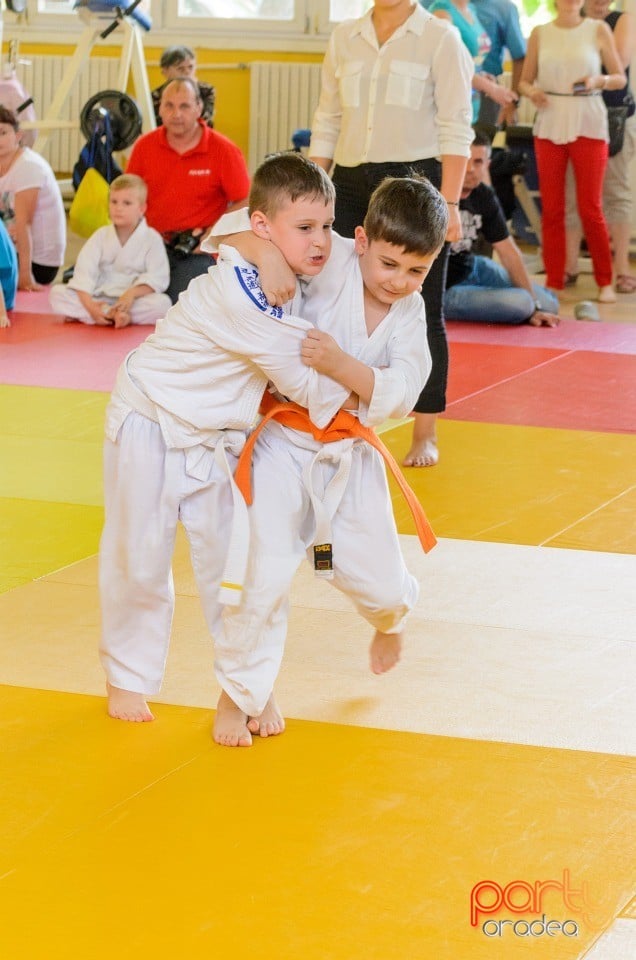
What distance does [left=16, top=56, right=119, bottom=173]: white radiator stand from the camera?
11.9 metres

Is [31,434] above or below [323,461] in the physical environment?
below

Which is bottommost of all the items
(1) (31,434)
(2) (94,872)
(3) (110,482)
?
(1) (31,434)

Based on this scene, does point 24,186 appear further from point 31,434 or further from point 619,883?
point 619,883

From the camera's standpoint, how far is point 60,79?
470 inches

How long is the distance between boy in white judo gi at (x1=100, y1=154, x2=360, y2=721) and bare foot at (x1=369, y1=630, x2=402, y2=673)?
0.34 meters

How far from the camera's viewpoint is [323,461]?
2.45m

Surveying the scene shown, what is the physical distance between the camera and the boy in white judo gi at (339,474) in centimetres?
235

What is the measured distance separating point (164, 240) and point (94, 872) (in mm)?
5741

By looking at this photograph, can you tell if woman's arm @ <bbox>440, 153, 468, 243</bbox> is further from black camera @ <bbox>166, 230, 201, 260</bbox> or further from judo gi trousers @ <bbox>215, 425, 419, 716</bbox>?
black camera @ <bbox>166, 230, 201, 260</bbox>

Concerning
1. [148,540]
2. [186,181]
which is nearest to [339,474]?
[148,540]

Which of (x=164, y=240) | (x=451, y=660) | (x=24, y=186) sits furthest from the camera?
(x=24, y=186)

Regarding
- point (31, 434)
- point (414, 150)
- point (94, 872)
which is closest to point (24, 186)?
point (31, 434)
